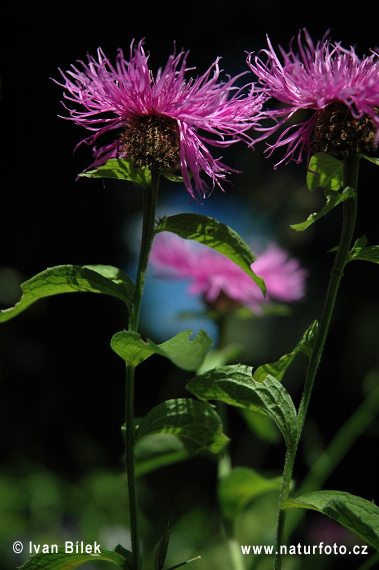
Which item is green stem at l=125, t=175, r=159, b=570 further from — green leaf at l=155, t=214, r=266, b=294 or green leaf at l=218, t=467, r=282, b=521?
green leaf at l=218, t=467, r=282, b=521

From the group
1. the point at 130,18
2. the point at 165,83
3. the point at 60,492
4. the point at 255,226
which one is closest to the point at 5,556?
the point at 60,492

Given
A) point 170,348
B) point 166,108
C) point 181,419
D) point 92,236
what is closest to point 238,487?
point 181,419

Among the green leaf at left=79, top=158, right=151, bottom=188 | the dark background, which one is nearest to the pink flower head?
the green leaf at left=79, top=158, right=151, bottom=188

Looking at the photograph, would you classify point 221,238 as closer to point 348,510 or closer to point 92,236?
point 348,510

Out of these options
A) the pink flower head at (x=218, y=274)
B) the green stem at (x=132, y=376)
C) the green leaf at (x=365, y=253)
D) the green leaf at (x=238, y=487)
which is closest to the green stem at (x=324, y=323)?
the green leaf at (x=365, y=253)

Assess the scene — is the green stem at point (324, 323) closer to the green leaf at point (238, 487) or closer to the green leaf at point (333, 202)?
the green leaf at point (333, 202)

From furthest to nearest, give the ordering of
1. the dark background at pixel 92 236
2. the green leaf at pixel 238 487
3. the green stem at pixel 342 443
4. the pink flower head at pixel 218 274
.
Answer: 1. the dark background at pixel 92 236
2. the pink flower head at pixel 218 274
3. the green stem at pixel 342 443
4. the green leaf at pixel 238 487

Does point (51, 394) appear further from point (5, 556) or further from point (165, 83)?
point (165, 83)
